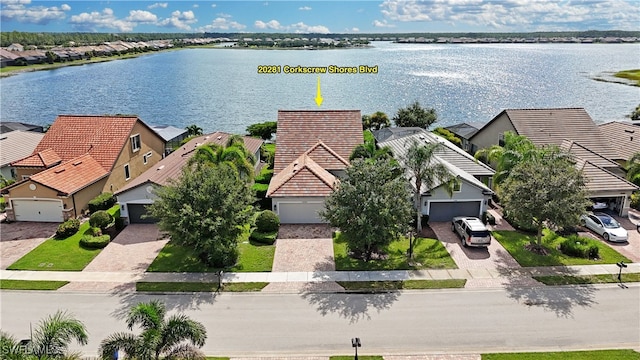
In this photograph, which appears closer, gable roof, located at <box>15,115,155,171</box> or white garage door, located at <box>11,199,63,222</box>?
white garage door, located at <box>11,199,63,222</box>

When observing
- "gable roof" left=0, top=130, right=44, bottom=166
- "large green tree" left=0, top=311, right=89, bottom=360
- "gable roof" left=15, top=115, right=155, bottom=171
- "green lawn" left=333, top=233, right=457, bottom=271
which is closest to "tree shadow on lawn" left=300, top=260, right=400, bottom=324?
"green lawn" left=333, top=233, right=457, bottom=271

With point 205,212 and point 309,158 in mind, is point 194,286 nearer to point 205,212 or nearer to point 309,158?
point 205,212

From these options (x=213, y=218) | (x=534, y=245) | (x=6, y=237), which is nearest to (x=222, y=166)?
(x=213, y=218)

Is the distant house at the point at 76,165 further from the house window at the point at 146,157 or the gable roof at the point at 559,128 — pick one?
the gable roof at the point at 559,128

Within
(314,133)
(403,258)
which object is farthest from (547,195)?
(314,133)

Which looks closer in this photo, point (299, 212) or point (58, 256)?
point (58, 256)

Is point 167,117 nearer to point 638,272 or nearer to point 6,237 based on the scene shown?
point 6,237

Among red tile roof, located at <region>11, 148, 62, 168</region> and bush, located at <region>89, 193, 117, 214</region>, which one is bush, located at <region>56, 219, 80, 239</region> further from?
red tile roof, located at <region>11, 148, 62, 168</region>

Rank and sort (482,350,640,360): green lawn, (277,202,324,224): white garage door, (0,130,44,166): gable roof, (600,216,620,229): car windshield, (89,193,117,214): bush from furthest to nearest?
(0,130,44,166): gable roof → (89,193,117,214): bush → (277,202,324,224): white garage door → (600,216,620,229): car windshield → (482,350,640,360): green lawn

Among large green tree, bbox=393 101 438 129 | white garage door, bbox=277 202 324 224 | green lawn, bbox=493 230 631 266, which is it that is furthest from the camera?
large green tree, bbox=393 101 438 129
